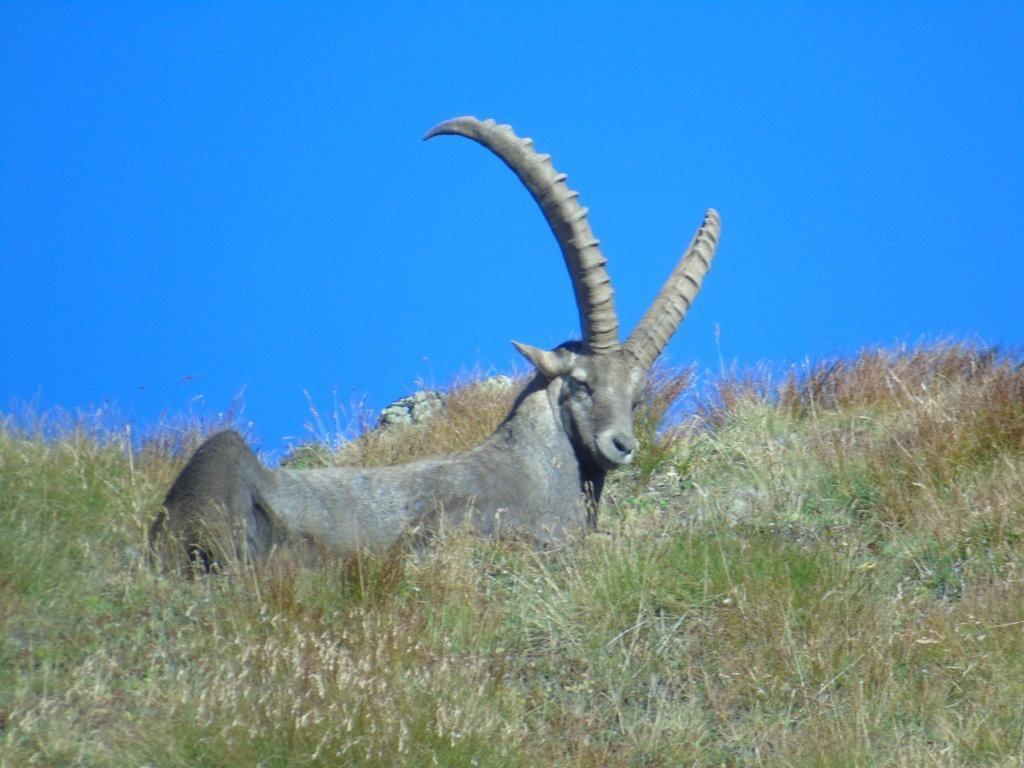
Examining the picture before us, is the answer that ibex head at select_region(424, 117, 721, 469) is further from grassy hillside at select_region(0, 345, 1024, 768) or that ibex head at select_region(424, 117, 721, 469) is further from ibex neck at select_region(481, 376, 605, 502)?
grassy hillside at select_region(0, 345, 1024, 768)

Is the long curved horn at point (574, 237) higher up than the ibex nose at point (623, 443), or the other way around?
the long curved horn at point (574, 237)

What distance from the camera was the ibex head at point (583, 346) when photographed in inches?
385

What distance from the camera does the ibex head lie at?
9.77 metres

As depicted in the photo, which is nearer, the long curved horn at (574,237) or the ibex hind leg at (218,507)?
the ibex hind leg at (218,507)

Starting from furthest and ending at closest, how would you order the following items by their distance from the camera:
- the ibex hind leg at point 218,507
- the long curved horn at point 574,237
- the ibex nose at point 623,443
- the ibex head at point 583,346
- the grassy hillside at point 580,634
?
the long curved horn at point 574,237, the ibex head at point 583,346, the ibex nose at point 623,443, the ibex hind leg at point 218,507, the grassy hillside at point 580,634

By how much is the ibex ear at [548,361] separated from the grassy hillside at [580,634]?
1.28 meters

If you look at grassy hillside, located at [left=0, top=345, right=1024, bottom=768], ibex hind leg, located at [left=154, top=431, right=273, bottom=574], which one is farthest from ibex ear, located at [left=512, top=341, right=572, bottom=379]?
ibex hind leg, located at [left=154, top=431, right=273, bottom=574]

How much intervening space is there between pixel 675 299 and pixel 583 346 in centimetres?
100

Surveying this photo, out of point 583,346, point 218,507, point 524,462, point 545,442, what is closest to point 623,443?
point 545,442

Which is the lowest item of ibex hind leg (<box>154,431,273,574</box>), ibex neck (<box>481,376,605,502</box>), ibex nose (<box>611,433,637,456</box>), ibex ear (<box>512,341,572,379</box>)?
Result: ibex hind leg (<box>154,431,273,574</box>)

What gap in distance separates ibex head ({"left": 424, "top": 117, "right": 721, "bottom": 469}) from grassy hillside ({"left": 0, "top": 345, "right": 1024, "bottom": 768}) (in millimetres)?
852

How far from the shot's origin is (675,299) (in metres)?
10.6

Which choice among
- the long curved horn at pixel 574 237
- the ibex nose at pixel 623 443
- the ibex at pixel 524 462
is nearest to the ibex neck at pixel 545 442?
the ibex at pixel 524 462

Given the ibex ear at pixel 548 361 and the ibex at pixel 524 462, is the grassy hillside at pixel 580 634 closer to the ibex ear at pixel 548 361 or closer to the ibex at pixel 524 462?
the ibex at pixel 524 462
